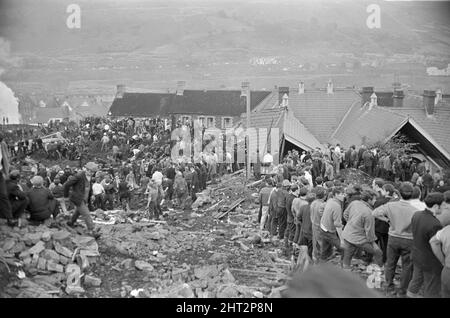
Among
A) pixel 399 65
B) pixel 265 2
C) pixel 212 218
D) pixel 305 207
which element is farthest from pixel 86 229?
pixel 265 2

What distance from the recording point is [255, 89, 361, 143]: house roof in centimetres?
3231

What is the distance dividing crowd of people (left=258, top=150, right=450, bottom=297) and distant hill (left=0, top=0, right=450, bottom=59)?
6162 cm

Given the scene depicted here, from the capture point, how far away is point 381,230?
9367mm

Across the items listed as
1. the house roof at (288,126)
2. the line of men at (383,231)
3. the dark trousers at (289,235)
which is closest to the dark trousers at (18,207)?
the line of men at (383,231)

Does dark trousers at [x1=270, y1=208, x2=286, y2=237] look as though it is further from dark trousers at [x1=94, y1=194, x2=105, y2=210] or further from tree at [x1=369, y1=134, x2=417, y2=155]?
tree at [x1=369, y1=134, x2=417, y2=155]

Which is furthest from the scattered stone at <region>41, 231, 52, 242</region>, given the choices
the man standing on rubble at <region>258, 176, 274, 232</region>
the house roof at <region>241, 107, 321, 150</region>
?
the house roof at <region>241, 107, 321, 150</region>

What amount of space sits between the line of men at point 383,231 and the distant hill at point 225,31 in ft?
203

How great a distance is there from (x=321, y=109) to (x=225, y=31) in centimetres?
5068

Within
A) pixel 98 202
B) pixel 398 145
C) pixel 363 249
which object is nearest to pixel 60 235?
pixel 363 249

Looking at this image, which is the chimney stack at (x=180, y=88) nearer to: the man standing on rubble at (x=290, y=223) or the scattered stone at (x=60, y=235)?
the man standing on rubble at (x=290, y=223)

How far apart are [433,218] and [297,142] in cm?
1878

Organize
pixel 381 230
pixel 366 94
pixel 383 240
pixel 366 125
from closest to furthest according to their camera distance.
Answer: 1. pixel 381 230
2. pixel 383 240
3. pixel 366 125
4. pixel 366 94

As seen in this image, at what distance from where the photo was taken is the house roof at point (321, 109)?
106ft

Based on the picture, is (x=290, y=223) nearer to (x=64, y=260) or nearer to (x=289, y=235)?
(x=289, y=235)
